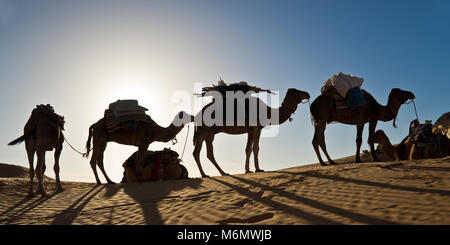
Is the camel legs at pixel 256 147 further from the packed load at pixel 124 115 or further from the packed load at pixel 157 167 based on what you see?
the packed load at pixel 124 115

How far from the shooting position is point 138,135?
11.9 metres

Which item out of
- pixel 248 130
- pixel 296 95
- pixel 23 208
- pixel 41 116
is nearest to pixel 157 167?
pixel 248 130

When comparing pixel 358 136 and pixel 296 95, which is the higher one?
pixel 296 95

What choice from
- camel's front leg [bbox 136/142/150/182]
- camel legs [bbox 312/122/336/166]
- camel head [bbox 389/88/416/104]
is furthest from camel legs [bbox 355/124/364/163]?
camel's front leg [bbox 136/142/150/182]

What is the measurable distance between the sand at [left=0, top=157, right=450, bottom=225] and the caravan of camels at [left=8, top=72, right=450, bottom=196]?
2.55 meters

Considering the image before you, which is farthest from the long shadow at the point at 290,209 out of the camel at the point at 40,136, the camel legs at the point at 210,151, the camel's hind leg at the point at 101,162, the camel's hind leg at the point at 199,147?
the camel's hind leg at the point at 101,162

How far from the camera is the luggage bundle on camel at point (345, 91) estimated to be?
11.2 meters

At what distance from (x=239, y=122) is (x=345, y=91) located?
139 inches

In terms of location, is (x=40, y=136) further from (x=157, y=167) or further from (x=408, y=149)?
(x=408, y=149)

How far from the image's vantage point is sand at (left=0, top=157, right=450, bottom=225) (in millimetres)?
4984

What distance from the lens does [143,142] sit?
11852mm
